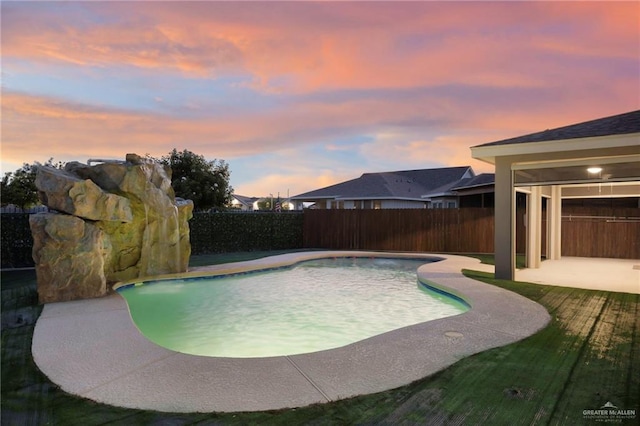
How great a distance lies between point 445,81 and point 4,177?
33.5 meters

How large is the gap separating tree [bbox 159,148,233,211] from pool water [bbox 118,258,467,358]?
14.3 meters

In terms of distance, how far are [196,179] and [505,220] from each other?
1960cm

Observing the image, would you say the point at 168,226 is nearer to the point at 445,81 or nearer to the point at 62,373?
the point at 62,373

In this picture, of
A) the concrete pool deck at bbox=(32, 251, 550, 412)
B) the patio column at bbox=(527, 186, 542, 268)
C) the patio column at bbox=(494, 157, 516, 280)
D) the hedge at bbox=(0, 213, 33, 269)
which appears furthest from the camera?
the hedge at bbox=(0, 213, 33, 269)

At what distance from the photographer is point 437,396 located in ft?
10.6

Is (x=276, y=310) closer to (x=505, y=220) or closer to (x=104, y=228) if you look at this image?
(x=104, y=228)

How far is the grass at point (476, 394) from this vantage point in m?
2.89

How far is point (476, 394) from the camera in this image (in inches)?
128

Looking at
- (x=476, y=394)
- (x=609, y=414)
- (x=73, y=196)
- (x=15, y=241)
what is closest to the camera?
(x=609, y=414)

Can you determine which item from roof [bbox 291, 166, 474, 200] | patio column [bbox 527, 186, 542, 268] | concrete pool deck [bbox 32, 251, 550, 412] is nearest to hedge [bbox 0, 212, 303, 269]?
roof [bbox 291, 166, 474, 200]

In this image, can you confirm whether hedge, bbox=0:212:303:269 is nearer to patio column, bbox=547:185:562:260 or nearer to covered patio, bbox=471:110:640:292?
patio column, bbox=547:185:562:260

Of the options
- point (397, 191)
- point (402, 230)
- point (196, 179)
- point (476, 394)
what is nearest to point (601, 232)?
point (402, 230)

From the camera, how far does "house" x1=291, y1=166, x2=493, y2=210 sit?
27062 millimetres

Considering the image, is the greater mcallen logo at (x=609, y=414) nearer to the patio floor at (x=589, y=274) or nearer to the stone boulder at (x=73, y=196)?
the patio floor at (x=589, y=274)
